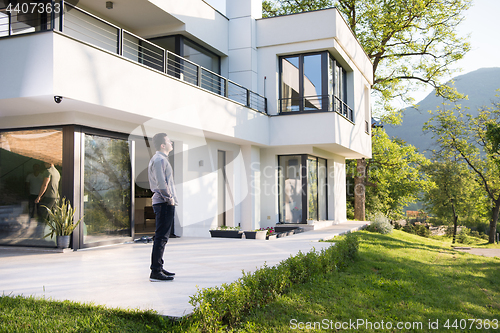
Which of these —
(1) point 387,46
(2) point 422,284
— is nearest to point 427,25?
(1) point 387,46

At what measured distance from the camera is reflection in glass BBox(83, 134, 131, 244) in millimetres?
8273

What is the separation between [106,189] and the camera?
8742mm

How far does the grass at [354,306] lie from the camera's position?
141 inches

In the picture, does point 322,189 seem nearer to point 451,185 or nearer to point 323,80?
point 323,80

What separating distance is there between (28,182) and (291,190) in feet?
30.1

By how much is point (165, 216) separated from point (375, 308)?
3.11 meters

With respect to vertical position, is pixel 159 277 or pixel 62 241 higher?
pixel 62 241

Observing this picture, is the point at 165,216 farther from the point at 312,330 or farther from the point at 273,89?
the point at 273,89

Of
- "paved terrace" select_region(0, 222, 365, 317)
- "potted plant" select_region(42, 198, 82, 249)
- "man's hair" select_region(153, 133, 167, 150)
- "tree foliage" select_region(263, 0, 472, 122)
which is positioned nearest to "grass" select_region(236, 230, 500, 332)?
"paved terrace" select_region(0, 222, 365, 317)

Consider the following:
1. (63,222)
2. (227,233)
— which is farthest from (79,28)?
(227,233)

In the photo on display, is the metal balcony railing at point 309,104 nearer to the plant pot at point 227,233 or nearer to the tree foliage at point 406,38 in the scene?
the plant pot at point 227,233

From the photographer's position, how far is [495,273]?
351 inches

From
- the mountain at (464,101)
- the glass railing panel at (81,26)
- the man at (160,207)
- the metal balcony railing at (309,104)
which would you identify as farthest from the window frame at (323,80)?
the mountain at (464,101)

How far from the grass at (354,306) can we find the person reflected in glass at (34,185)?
429cm
